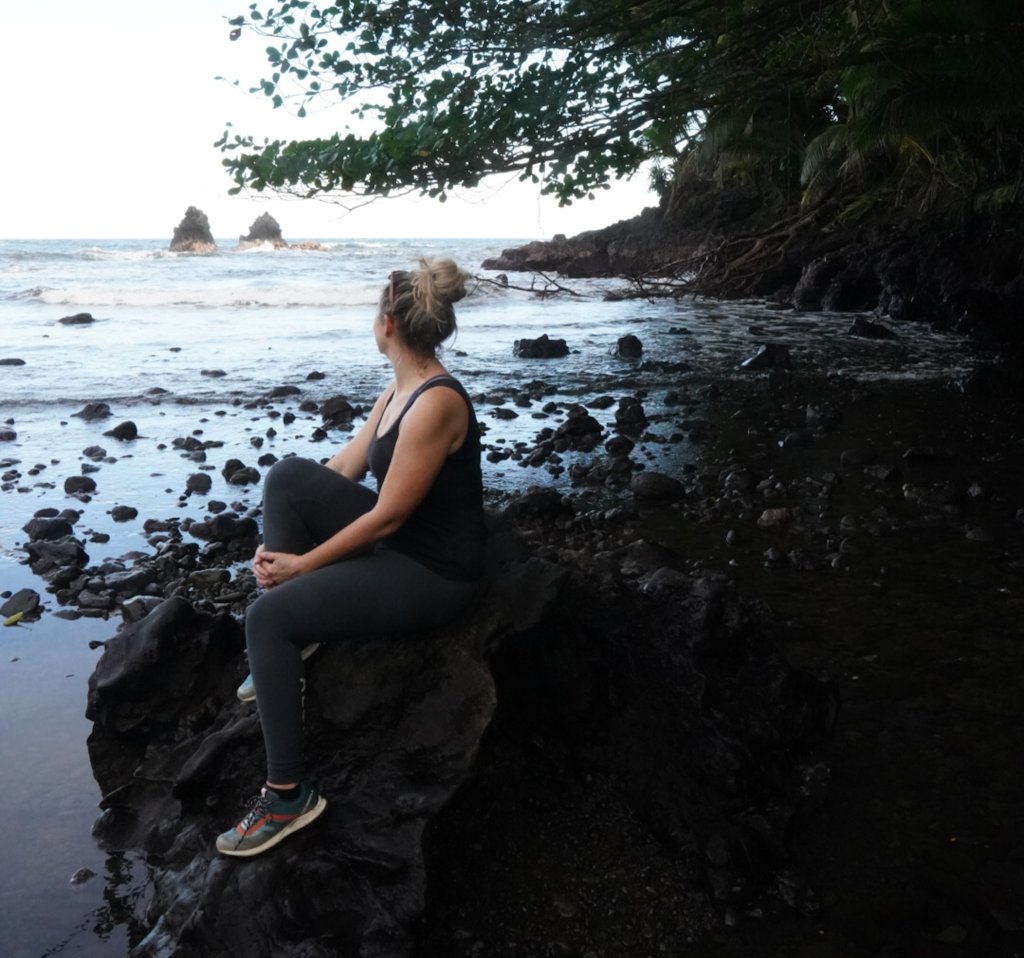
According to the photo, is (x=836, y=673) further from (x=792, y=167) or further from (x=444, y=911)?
(x=792, y=167)

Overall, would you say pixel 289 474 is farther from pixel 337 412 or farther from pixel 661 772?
pixel 337 412

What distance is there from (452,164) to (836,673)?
21.9 feet

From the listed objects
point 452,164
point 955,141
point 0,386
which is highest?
point 955,141

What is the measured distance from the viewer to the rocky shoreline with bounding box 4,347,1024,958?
3492 mm

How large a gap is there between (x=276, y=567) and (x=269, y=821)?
0.92 m

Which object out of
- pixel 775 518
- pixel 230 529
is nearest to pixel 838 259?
pixel 775 518

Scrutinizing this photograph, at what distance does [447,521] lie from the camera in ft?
12.9

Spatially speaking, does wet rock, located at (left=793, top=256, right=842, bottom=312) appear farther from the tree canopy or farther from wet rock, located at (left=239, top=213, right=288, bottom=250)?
wet rock, located at (left=239, top=213, right=288, bottom=250)

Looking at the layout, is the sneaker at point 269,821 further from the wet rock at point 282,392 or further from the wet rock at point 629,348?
the wet rock at point 629,348

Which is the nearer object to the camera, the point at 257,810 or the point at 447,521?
the point at 257,810

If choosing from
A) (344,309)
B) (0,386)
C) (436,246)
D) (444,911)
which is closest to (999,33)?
(444,911)

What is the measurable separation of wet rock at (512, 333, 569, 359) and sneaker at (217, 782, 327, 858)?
15.8m

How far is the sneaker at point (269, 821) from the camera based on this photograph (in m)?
3.46

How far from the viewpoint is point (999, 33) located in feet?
38.5
